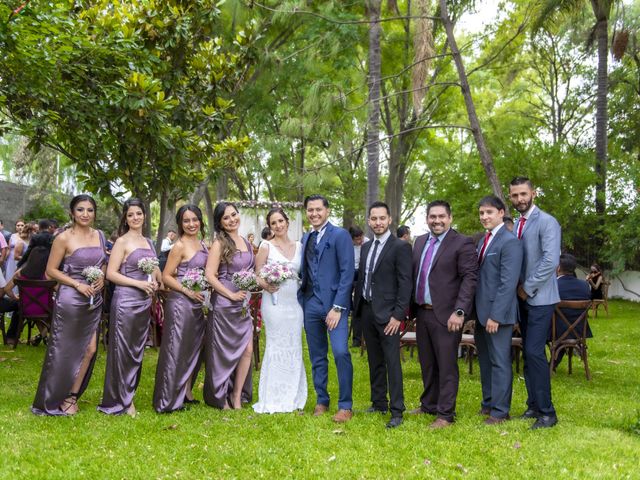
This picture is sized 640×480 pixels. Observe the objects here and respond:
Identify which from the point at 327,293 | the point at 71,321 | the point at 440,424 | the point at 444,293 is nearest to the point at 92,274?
the point at 71,321

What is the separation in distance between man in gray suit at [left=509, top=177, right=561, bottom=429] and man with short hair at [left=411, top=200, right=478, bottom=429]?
535 millimetres

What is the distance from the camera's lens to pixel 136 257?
6453 millimetres

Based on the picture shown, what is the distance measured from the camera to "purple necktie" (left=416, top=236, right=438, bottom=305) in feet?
19.9

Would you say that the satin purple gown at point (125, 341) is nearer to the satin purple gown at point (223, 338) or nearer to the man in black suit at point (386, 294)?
the satin purple gown at point (223, 338)

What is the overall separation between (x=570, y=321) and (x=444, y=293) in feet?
10.5

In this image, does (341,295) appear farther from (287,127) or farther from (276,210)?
(287,127)

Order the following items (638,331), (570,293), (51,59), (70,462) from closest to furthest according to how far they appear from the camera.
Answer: (70,462)
(51,59)
(570,293)
(638,331)

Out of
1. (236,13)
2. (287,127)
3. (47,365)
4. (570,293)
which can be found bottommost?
(47,365)

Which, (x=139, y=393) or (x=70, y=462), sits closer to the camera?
(x=70, y=462)

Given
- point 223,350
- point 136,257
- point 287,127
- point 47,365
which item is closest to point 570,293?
point 223,350

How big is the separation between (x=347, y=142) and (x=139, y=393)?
20.3 m

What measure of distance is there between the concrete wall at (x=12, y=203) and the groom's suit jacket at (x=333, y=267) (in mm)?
21421

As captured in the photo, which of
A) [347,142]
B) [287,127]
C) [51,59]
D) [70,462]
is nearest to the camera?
[70,462]

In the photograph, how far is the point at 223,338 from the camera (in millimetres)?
6691
